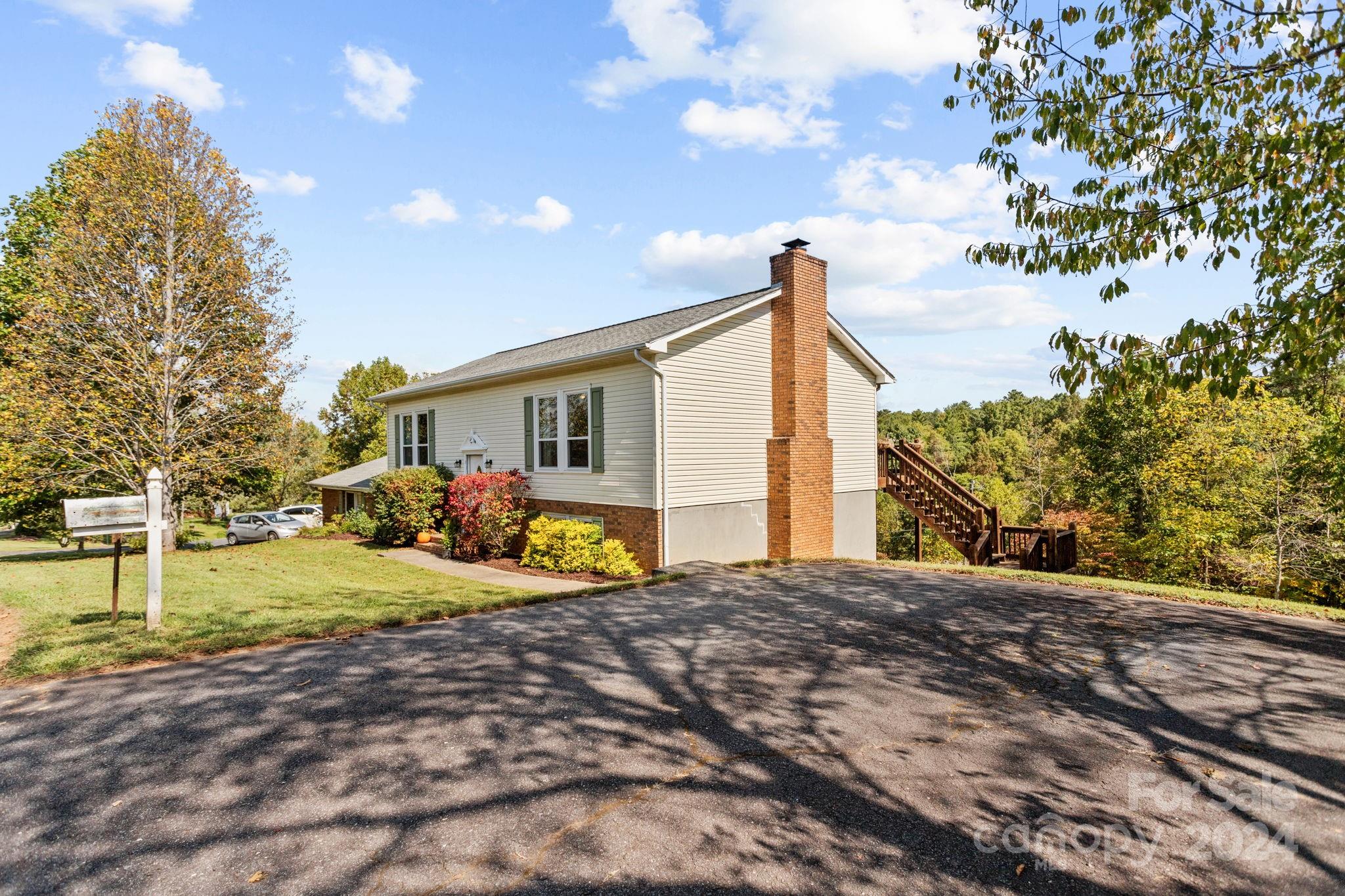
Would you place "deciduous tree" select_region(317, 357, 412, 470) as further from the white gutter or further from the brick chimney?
the brick chimney

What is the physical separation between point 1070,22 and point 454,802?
7.75 meters

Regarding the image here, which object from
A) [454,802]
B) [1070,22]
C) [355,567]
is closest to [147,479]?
[454,802]

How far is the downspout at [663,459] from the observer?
12.8 metres

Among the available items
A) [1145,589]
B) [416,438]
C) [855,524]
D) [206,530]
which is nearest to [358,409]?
[206,530]

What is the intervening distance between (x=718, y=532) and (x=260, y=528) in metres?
21.7

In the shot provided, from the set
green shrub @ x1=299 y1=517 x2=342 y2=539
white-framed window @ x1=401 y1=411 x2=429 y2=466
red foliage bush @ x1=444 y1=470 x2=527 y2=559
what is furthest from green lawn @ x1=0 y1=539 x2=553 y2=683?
green shrub @ x1=299 y1=517 x2=342 y2=539

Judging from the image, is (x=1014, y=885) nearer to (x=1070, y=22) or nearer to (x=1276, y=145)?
(x=1276, y=145)

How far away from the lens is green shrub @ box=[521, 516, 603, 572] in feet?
43.9

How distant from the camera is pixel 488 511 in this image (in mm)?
15148

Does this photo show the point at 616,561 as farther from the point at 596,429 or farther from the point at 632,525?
the point at 596,429

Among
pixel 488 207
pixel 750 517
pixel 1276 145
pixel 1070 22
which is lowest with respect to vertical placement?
pixel 750 517

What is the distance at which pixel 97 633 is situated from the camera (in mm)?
6680

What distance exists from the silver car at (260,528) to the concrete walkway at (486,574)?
12.3 metres

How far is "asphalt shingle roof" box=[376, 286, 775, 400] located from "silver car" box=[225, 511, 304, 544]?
8951 millimetres
